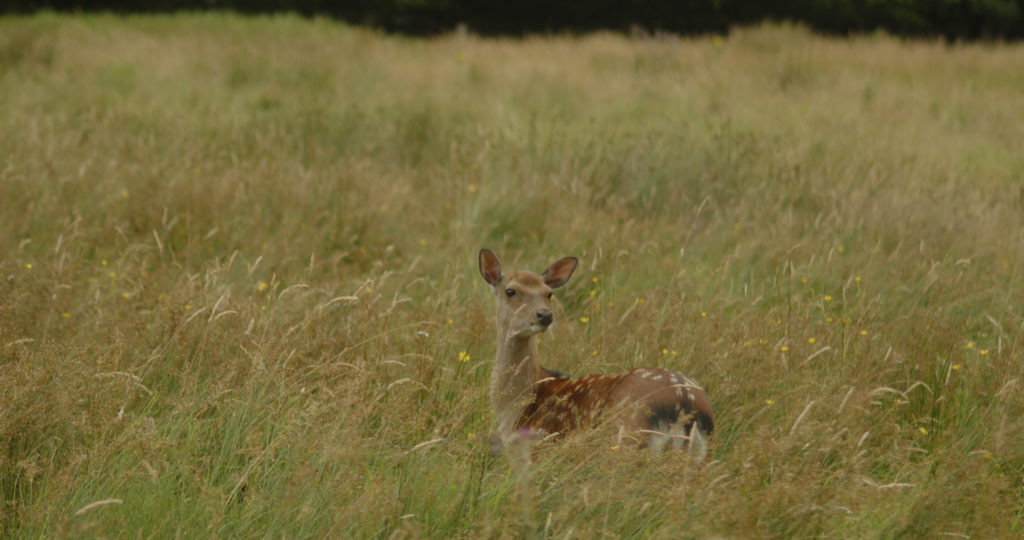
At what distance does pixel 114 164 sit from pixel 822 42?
474 inches

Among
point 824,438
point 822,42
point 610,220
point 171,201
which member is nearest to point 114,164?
point 171,201

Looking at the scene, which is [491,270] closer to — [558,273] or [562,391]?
[558,273]

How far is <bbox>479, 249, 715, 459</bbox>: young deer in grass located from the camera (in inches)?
125

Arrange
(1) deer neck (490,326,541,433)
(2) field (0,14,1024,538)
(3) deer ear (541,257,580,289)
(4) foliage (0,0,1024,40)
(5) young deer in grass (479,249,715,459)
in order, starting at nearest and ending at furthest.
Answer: (2) field (0,14,1024,538) → (5) young deer in grass (479,249,715,459) → (1) deer neck (490,326,541,433) → (3) deer ear (541,257,580,289) → (4) foliage (0,0,1024,40)

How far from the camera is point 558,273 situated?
13.7 feet

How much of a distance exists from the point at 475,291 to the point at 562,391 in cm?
157

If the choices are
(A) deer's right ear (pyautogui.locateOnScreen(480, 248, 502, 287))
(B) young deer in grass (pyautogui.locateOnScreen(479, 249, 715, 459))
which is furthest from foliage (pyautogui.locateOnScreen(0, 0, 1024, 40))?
(B) young deer in grass (pyautogui.locateOnScreen(479, 249, 715, 459))

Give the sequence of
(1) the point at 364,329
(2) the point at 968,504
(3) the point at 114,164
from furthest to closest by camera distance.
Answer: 1. (3) the point at 114,164
2. (1) the point at 364,329
3. (2) the point at 968,504

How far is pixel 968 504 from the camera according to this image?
9.67 feet

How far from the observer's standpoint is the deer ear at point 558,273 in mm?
4117

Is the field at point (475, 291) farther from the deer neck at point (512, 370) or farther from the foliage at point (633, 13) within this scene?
the foliage at point (633, 13)

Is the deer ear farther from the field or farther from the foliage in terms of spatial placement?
the foliage

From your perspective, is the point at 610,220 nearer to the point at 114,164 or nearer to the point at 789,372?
the point at 789,372

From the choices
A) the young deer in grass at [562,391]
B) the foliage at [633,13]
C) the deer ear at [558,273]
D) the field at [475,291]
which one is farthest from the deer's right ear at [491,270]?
the foliage at [633,13]
